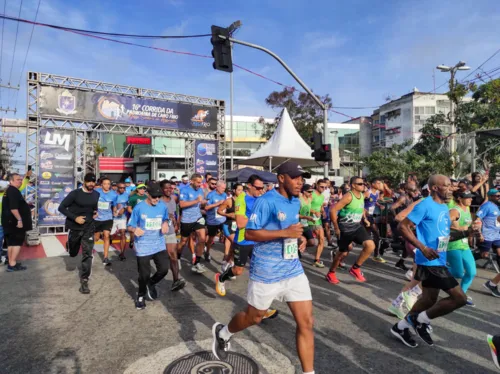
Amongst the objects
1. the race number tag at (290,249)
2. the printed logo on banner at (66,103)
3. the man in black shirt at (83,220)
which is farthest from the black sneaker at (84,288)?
the printed logo on banner at (66,103)

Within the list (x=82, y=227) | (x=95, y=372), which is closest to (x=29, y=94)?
(x=82, y=227)

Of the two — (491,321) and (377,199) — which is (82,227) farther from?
(377,199)

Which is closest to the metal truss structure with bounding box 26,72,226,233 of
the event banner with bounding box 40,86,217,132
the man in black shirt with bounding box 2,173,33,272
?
the event banner with bounding box 40,86,217,132

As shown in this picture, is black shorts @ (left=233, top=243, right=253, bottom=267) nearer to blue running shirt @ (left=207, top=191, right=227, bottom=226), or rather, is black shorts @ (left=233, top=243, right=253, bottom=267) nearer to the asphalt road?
the asphalt road

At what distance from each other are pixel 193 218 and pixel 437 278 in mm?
4908

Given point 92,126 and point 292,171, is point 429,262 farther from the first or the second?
point 92,126

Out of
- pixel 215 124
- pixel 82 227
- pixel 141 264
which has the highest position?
pixel 215 124

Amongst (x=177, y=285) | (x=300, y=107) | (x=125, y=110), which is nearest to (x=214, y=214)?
(x=177, y=285)

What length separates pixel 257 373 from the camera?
320cm

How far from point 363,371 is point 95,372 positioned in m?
2.46

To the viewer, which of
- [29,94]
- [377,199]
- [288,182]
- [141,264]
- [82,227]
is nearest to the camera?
[288,182]

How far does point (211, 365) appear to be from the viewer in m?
3.34

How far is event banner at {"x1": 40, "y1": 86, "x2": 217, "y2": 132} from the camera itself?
41.3 ft

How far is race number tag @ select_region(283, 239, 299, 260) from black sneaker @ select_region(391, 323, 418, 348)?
1.70m
